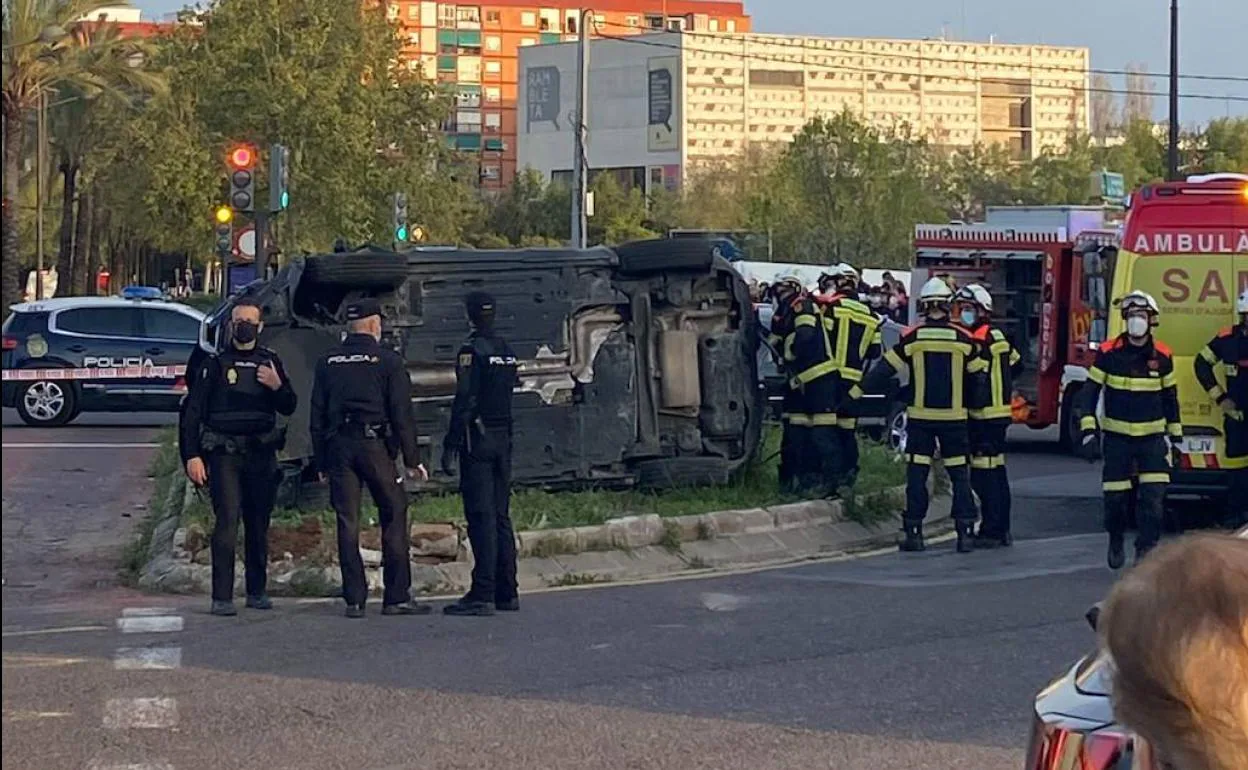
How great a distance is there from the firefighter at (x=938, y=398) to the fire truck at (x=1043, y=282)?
5593 millimetres

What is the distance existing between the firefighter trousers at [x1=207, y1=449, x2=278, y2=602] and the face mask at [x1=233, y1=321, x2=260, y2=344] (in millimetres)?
625

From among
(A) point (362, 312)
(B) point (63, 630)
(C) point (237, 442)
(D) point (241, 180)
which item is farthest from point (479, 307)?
(D) point (241, 180)

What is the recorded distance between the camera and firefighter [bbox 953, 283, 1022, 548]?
12953mm

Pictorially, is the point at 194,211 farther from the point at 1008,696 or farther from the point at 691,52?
the point at 691,52

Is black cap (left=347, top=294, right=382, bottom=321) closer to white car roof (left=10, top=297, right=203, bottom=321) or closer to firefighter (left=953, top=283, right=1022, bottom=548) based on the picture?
firefighter (left=953, top=283, right=1022, bottom=548)

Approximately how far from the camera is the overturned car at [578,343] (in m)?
12.9

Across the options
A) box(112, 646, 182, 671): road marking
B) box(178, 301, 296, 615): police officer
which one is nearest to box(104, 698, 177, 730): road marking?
box(112, 646, 182, 671): road marking

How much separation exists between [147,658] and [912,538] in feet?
19.0

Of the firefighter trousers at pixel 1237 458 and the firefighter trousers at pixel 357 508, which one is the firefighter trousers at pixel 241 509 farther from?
the firefighter trousers at pixel 1237 458

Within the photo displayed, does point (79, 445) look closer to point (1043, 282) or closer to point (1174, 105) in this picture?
point (1043, 282)

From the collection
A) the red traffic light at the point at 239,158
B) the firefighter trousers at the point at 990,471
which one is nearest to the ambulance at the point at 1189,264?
the firefighter trousers at the point at 990,471

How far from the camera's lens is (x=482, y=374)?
1067cm

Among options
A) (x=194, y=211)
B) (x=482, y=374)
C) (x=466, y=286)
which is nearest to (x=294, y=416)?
(x=466, y=286)

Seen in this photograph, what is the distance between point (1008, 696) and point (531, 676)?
214cm
